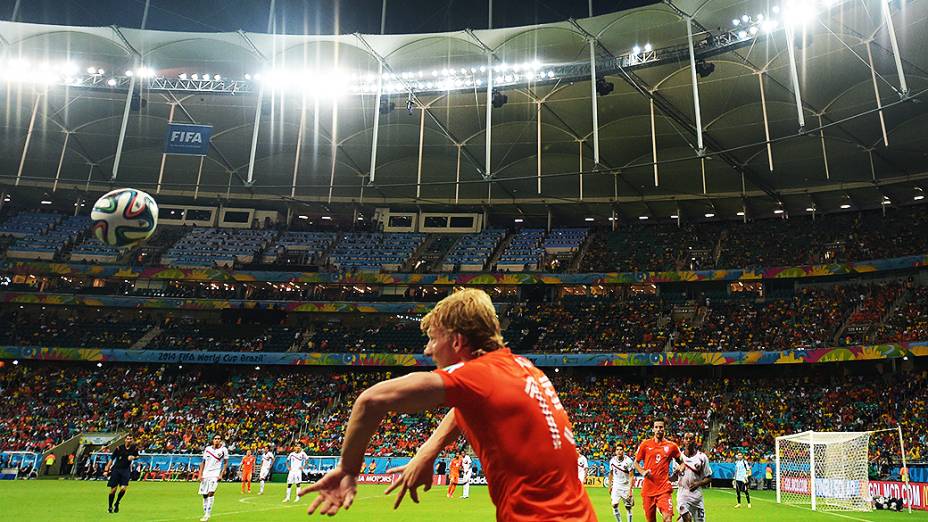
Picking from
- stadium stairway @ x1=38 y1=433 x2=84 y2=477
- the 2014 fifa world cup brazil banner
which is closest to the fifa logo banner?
the 2014 fifa world cup brazil banner

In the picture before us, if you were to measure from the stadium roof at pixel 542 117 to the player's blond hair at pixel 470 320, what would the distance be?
3033 cm

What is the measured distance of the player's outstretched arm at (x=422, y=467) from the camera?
11.2 ft

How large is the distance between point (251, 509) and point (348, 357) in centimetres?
2589

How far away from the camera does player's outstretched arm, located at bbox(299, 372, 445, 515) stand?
8.53 feet

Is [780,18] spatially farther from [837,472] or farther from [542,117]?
[837,472]

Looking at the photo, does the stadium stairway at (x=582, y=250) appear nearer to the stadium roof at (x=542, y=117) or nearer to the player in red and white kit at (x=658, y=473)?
the stadium roof at (x=542, y=117)

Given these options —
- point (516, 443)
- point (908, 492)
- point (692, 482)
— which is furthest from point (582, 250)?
point (516, 443)

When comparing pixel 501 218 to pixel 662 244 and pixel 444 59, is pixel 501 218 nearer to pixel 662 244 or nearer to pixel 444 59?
pixel 662 244

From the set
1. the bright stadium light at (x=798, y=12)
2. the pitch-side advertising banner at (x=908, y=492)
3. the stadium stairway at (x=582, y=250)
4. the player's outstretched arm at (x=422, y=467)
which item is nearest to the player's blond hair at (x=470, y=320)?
the player's outstretched arm at (x=422, y=467)

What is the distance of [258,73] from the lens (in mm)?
41688

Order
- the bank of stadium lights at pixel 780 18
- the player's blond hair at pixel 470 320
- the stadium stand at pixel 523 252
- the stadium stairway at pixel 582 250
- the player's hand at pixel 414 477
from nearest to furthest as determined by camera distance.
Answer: the player's blond hair at pixel 470 320
the player's hand at pixel 414 477
the bank of stadium lights at pixel 780 18
the stadium stand at pixel 523 252
the stadium stairway at pixel 582 250

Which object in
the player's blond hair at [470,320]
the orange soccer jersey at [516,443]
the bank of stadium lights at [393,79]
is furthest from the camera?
the bank of stadium lights at [393,79]

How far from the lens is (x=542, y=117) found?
44.2 m

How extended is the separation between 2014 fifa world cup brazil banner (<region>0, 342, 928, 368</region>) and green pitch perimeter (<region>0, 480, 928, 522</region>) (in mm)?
14367
